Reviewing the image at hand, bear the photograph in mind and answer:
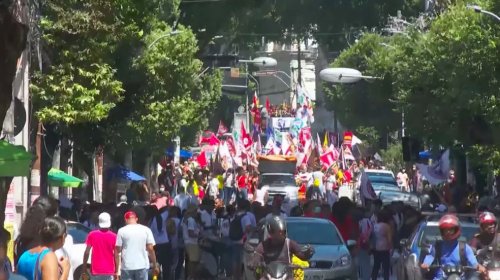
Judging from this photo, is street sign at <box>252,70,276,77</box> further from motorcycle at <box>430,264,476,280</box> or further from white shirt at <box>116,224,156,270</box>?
motorcycle at <box>430,264,476,280</box>

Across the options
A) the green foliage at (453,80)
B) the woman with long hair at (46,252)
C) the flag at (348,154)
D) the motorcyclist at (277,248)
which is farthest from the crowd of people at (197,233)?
the flag at (348,154)

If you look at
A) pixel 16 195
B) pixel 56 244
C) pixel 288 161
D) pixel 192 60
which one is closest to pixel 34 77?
pixel 16 195

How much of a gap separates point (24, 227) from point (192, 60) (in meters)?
27.4

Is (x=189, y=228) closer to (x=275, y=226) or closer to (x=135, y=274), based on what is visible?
(x=135, y=274)

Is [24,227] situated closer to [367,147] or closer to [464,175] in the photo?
[464,175]

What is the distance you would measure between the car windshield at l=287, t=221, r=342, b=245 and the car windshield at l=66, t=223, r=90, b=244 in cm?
331

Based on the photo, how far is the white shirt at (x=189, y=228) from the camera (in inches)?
990

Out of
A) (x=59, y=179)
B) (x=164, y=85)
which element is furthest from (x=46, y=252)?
(x=164, y=85)

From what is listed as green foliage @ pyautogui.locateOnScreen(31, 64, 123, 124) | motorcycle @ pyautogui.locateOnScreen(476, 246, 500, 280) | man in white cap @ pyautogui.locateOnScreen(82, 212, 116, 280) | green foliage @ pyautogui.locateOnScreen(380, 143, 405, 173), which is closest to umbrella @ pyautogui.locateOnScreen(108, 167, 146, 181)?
green foliage @ pyautogui.locateOnScreen(31, 64, 123, 124)

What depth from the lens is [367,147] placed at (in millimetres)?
84688

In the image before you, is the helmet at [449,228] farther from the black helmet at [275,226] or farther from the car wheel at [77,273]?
the car wheel at [77,273]

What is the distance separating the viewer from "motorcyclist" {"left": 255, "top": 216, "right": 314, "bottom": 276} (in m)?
14.1

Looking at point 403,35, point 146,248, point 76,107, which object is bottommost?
point 146,248

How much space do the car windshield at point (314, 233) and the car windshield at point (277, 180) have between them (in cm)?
3572
